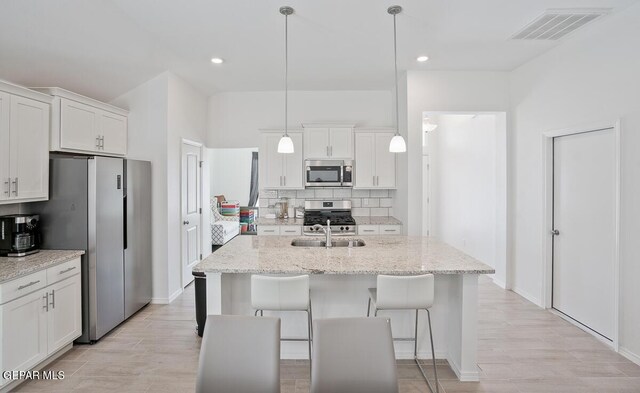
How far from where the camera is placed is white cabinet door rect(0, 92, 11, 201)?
2.63 metres

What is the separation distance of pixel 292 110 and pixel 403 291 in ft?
12.7

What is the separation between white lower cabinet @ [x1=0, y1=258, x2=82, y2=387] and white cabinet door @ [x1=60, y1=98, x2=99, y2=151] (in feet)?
3.76

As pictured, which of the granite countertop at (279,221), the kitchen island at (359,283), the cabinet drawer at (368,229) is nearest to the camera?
the kitchen island at (359,283)

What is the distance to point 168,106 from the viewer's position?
13.6 feet

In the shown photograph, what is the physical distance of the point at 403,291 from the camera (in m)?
2.23

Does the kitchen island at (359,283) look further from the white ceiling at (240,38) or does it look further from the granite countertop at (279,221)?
the white ceiling at (240,38)

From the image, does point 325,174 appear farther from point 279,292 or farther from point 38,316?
point 38,316

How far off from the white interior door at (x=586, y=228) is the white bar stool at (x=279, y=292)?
2.78 meters

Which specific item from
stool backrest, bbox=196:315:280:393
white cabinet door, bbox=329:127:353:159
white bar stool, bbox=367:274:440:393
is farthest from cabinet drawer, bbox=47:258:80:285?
white cabinet door, bbox=329:127:353:159

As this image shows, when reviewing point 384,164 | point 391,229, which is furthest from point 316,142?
point 391,229

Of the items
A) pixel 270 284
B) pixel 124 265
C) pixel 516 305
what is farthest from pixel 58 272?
pixel 516 305

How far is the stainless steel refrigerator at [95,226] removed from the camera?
3064 mm

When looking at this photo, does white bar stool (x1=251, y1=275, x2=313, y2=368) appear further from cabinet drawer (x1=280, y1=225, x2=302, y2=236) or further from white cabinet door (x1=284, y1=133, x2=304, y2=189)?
white cabinet door (x1=284, y1=133, x2=304, y2=189)

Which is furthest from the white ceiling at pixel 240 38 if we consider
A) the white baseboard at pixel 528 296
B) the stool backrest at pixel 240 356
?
the white baseboard at pixel 528 296
